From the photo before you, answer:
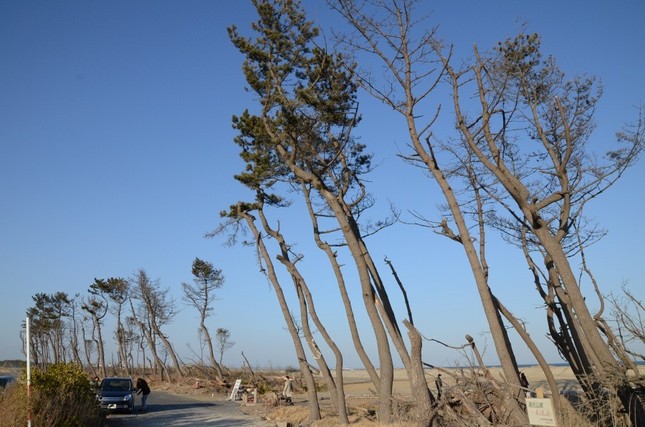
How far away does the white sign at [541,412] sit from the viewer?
903 cm

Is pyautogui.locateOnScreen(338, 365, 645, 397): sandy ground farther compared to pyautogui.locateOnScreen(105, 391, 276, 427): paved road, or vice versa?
pyautogui.locateOnScreen(105, 391, 276, 427): paved road

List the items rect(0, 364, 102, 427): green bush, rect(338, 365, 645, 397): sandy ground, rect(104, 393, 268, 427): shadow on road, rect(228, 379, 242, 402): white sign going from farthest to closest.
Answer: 1. rect(228, 379, 242, 402): white sign
2. rect(104, 393, 268, 427): shadow on road
3. rect(338, 365, 645, 397): sandy ground
4. rect(0, 364, 102, 427): green bush

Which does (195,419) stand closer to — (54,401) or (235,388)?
(54,401)

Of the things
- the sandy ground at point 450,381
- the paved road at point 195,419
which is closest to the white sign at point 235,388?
the paved road at point 195,419

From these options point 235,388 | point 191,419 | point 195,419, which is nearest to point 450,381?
point 195,419

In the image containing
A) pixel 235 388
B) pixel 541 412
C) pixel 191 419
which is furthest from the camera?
pixel 235 388

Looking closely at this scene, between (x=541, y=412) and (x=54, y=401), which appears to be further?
(x=54, y=401)

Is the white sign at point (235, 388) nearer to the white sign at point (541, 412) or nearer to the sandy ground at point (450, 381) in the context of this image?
the sandy ground at point (450, 381)

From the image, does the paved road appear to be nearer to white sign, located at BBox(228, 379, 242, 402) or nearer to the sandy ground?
the sandy ground

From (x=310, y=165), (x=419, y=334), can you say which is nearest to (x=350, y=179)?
(x=310, y=165)

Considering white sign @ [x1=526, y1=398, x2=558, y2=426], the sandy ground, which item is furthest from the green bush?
white sign @ [x1=526, y1=398, x2=558, y2=426]

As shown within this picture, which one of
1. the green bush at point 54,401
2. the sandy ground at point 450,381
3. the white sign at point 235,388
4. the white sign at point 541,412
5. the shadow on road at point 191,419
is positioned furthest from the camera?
the white sign at point 235,388

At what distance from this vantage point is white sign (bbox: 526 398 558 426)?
9031 millimetres

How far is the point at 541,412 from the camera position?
9.15 metres
